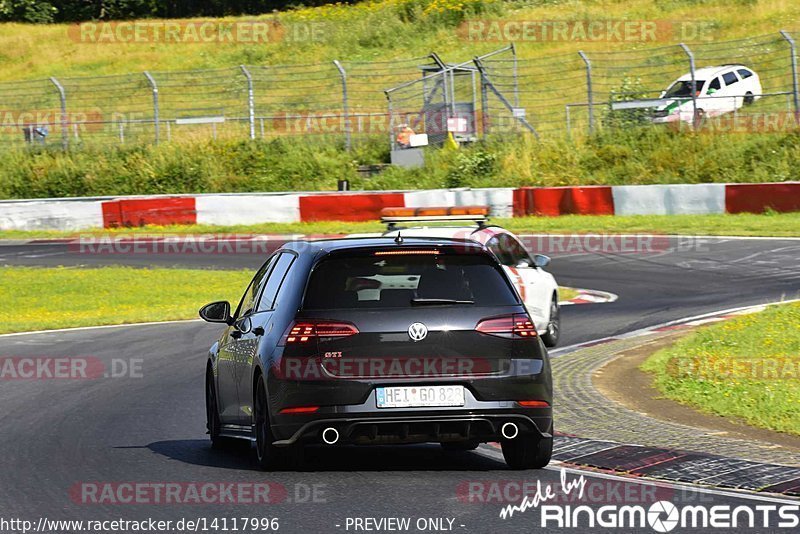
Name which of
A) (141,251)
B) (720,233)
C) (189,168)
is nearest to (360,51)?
(189,168)

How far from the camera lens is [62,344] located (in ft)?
55.8

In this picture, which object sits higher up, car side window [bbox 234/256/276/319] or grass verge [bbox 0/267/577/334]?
car side window [bbox 234/256/276/319]

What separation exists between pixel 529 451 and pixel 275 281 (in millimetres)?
2008

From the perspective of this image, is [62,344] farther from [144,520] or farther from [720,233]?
[720,233]

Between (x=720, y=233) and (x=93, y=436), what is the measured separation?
1809 centimetres

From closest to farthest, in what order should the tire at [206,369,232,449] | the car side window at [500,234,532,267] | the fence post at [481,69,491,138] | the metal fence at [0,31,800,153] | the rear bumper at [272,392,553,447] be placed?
the rear bumper at [272,392,553,447]
the tire at [206,369,232,449]
the car side window at [500,234,532,267]
the metal fence at [0,31,800,153]
the fence post at [481,69,491,138]

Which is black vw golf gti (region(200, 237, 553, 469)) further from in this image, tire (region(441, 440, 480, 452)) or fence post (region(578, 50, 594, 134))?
fence post (region(578, 50, 594, 134))


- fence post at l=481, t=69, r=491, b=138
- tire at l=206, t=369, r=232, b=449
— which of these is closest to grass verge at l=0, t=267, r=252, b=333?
tire at l=206, t=369, r=232, b=449

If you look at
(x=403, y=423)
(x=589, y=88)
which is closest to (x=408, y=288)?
(x=403, y=423)

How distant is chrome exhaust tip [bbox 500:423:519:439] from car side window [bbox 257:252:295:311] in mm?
1682

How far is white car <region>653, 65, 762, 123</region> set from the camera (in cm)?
3450

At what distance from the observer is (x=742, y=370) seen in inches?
479

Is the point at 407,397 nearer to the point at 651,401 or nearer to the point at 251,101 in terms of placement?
the point at 651,401

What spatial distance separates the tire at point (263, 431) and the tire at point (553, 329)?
7.42 m
